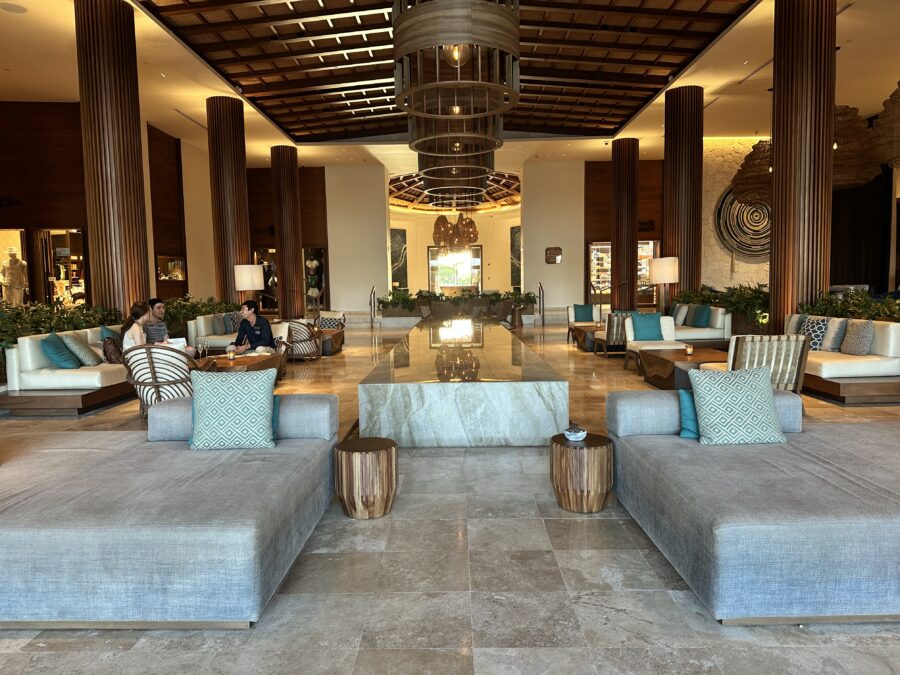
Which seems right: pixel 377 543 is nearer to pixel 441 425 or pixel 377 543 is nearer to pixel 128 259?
pixel 441 425

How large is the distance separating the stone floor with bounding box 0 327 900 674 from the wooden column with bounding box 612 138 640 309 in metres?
12.8

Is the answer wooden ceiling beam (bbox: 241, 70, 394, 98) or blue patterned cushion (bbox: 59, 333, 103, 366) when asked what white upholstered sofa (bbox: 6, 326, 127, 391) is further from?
wooden ceiling beam (bbox: 241, 70, 394, 98)

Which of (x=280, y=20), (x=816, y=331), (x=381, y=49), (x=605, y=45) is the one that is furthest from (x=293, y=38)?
(x=816, y=331)

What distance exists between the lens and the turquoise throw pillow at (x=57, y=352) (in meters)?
7.00

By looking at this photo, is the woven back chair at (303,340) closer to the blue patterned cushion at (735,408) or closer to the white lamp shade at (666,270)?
the white lamp shade at (666,270)

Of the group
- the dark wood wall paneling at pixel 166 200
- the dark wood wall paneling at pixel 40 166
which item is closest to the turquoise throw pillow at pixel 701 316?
the dark wood wall paneling at pixel 166 200

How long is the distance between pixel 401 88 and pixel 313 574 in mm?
4302

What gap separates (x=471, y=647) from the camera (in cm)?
232

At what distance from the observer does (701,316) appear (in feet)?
36.2

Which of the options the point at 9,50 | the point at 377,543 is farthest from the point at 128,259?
the point at 377,543

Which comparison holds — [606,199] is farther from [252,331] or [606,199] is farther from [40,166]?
[40,166]

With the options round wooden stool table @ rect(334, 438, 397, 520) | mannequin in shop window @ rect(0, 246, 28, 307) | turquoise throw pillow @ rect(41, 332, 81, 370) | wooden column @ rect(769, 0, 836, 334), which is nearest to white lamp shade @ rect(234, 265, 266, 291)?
mannequin in shop window @ rect(0, 246, 28, 307)

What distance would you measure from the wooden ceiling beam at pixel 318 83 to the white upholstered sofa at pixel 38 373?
690 cm

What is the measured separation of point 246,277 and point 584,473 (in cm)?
999
